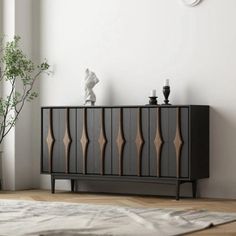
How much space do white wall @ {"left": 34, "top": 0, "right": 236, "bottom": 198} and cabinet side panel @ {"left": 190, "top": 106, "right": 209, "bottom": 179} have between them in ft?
0.31

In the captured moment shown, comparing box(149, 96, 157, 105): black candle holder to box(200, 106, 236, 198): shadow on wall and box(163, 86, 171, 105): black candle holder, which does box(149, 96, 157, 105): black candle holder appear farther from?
box(200, 106, 236, 198): shadow on wall

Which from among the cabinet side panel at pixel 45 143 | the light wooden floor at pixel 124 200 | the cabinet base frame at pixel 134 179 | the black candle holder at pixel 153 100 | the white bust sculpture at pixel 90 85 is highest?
the white bust sculpture at pixel 90 85

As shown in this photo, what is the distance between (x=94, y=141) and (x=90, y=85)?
63 cm

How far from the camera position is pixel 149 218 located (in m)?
4.92

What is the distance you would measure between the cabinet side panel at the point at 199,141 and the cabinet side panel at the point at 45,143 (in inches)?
67.3

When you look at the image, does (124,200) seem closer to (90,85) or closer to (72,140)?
(72,140)

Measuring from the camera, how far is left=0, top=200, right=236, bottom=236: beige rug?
14.1 ft

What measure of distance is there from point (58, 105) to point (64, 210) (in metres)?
2.41

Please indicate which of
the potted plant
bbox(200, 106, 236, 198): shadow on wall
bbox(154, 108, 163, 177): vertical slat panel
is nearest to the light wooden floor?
bbox(200, 106, 236, 198): shadow on wall

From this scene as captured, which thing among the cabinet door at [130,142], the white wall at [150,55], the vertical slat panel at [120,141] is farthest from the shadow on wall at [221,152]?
the vertical slat panel at [120,141]

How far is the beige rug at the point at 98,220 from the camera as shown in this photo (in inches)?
169

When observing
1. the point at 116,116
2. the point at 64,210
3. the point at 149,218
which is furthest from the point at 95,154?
the point at 149,218

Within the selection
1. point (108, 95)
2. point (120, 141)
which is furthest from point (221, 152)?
point (108, 95)

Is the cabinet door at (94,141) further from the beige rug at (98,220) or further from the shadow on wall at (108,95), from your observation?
the beige rug at (98,220)
